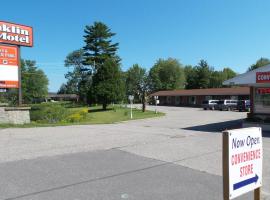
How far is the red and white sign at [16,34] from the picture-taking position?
23.2 m

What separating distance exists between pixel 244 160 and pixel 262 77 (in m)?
16.3

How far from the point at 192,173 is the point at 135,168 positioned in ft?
4.63

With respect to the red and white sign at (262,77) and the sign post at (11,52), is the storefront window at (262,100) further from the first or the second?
the sign post at (11,52)

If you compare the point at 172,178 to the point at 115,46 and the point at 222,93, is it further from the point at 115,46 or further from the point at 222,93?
the point at 115,46

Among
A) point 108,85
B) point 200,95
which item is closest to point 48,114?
point 108,85

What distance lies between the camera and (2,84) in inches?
908

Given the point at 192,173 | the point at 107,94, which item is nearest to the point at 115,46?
the point at 107,94

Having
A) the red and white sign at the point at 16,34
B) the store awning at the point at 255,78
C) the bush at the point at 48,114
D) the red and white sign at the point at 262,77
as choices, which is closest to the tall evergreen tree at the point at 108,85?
the bush at the point at 48,114

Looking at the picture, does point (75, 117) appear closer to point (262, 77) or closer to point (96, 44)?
point (262, 77)

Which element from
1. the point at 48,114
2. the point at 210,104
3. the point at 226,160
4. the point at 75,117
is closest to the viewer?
the point at 226,160

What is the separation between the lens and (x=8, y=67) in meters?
23.5

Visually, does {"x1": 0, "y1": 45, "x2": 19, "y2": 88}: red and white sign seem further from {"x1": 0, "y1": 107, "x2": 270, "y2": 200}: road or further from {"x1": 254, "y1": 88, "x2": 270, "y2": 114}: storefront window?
{"x1": 254, "y1": 88, "x2": 270, "y2": 114}: storefront window

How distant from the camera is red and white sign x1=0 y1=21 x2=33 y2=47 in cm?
2316

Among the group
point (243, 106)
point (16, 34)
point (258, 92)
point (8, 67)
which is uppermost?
point (16, 34)
